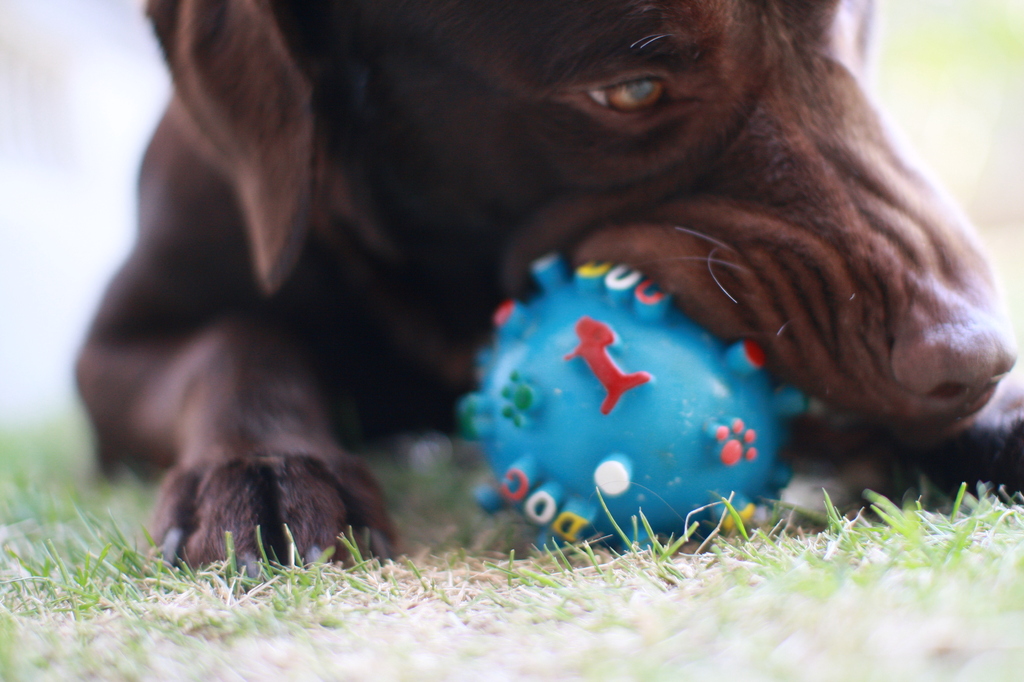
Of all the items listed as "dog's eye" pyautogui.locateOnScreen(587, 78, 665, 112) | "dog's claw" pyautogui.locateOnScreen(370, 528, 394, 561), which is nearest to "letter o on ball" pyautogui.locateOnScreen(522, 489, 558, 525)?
"dog's claw" pyautogui.locateOnScreen(370, 528, 394, 561)

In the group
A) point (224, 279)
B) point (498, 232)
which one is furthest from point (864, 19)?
point (224, 279)

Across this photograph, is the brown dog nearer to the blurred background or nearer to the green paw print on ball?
the green paw print on ball

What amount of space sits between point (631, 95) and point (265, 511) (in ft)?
2.66

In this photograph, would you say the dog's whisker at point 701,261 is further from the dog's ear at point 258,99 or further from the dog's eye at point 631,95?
the dog's ear at point 258,99

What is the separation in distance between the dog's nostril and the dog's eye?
0.58 m

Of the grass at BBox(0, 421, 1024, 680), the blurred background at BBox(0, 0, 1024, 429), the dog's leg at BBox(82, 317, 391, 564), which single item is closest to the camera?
the grass at BBox(0, 421, 1024, 680)

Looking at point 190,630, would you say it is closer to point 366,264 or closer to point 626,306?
point 626,306

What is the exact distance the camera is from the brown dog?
1.09 m

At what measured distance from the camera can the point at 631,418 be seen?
1044mm

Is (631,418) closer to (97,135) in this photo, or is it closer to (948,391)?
(948,391)

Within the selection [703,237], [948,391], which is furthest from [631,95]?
[948,391]

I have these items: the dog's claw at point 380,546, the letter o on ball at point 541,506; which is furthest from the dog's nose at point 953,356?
the dog's claw at point 380,546

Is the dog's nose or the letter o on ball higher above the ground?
the dog's nose

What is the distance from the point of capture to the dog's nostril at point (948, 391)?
100 centimetres
